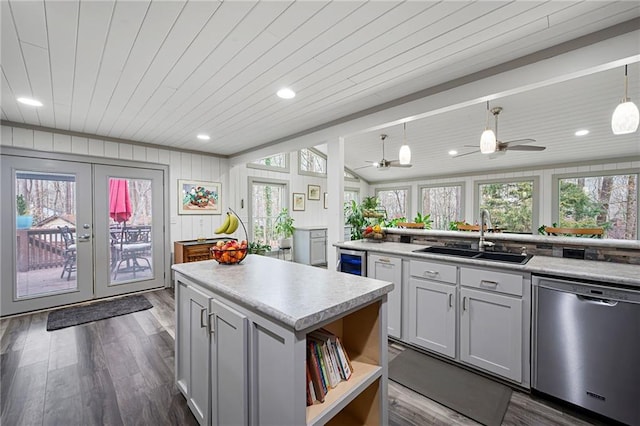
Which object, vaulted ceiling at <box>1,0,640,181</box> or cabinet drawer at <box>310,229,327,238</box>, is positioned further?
cabinet drawer at <box>310,229,327,238</box>

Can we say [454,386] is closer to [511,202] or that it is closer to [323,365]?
[323,365]

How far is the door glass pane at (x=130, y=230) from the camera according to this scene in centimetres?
420

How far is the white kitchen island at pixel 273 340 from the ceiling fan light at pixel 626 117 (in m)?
2.01

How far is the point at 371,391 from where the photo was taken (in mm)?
1366

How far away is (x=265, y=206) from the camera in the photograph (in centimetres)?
627

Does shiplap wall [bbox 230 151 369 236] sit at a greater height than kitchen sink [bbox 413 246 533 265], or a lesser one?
greater

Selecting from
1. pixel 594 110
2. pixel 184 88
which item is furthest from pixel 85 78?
pixel 594 110

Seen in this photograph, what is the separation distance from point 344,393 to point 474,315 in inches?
60.5

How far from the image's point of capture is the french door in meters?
3.46

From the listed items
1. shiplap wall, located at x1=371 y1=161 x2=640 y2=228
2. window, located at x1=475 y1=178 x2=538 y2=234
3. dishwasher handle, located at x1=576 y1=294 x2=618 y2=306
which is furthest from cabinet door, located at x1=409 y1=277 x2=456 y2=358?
shiplap wall, located at x1=371 y1=161 x2=640 y2=228

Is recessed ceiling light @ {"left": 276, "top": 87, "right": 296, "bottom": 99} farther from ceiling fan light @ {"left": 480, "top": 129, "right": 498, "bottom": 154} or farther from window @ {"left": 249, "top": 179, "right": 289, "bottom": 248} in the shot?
window @ {"left": 249, "top": 179, "right": 289, "bottom": 248}

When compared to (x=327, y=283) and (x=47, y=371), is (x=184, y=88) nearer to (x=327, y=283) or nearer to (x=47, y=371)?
(x=327, y=283)

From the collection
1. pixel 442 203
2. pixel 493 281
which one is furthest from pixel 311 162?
pixel 493 281

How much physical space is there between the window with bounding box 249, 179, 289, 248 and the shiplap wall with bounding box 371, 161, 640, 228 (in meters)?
3.83
